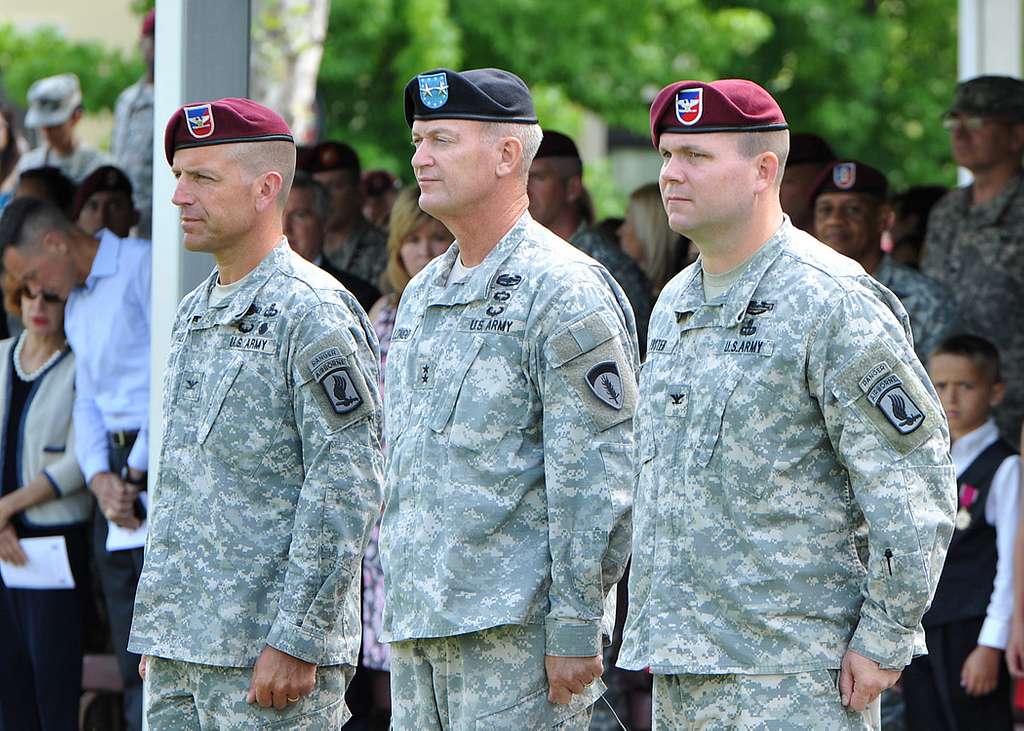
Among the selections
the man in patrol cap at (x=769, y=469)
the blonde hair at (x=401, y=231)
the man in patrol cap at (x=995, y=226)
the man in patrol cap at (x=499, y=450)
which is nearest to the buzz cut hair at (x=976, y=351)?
the man in patrol cap at (x=995, y=226)

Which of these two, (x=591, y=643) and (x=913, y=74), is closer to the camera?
(x=591, y=643)

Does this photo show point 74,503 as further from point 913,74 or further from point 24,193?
point 913,74

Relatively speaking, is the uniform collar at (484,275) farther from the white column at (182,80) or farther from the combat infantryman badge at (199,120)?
the white column at (182,80)

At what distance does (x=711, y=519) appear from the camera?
3.23 meters

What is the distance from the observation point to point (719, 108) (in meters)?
3.28

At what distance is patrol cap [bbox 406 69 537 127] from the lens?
357 cm

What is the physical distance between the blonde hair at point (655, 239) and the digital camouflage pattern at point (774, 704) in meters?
3.75

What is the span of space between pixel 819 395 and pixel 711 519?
0.99 feet

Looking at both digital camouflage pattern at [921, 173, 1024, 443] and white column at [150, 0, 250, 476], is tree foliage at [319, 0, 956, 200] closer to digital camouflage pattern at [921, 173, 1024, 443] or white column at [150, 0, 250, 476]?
digital camouflage pattern at [921, 173, 1024, 443]

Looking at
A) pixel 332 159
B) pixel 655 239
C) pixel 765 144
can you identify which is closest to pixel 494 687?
pixel 765 144

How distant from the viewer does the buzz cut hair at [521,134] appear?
3.59 metres

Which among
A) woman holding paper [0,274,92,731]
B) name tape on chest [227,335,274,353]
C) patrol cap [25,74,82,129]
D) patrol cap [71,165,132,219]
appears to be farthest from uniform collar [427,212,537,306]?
patrol cap [25,74,82,129]

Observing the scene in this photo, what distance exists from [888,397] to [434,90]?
1132mm

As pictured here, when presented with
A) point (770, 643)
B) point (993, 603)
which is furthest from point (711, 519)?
point (993, 603)
